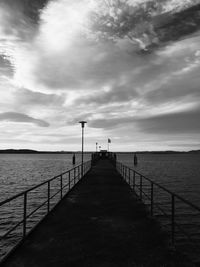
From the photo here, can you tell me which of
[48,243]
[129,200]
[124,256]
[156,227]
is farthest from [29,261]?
[129,200]

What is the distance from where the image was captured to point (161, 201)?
75.7 ft

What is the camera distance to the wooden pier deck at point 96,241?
188 inches

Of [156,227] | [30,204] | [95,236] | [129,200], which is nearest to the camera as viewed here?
[95,236]

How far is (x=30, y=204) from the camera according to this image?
2216 centimetres

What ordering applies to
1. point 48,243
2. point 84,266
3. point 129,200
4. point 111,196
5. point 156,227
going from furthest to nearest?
1. point 111,196
2. point 129,200
3. point 156,227
4. point 48,243
5. point 84,266

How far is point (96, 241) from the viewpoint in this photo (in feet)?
19.0

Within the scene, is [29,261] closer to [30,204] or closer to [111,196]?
[111,196]

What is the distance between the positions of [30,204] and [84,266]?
18878 mm

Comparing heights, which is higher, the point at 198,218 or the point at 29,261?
the point at 29,261

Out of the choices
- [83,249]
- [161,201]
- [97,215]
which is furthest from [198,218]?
[83,249]

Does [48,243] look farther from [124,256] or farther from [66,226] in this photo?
[124,256]

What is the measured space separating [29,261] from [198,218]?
14.7 m

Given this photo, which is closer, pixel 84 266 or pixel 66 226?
pixel 84 266

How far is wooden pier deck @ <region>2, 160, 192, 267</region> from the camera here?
15.7ft
